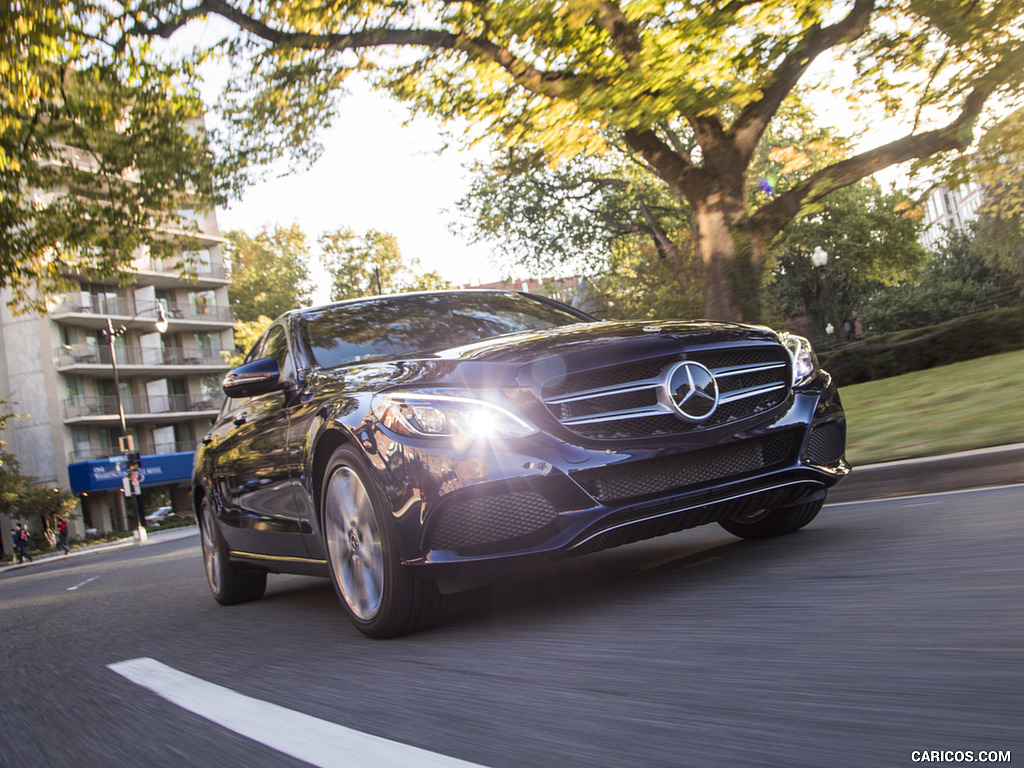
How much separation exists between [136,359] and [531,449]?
53198 mm

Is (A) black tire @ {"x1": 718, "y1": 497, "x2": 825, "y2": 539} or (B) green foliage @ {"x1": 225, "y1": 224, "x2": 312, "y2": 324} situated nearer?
(A) black tire @ {"x1": 718, "y1": 497, "x2": 825, "y2": 539}

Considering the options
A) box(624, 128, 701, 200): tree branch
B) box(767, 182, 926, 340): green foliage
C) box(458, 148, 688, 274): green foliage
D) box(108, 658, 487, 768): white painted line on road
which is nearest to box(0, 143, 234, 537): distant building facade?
box(458, 148, 688, 274): green foliage

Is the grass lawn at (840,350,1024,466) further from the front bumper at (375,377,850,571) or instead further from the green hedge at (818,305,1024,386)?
the green hedge at (818,305,1024,386)

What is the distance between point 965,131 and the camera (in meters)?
10.6

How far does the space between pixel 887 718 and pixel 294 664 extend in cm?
254

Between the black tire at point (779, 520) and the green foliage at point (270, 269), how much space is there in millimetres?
67665

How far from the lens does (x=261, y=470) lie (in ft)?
17.1

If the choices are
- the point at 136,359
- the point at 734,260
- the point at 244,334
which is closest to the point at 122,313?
the point at 136,359

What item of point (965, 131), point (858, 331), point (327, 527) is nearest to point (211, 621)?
point (327, 527)

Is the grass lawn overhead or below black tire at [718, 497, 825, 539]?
overhead

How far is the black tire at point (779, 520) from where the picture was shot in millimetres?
4926

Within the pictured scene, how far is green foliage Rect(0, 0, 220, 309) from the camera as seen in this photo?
1194cm

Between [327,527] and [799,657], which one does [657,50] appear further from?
[799,657]
